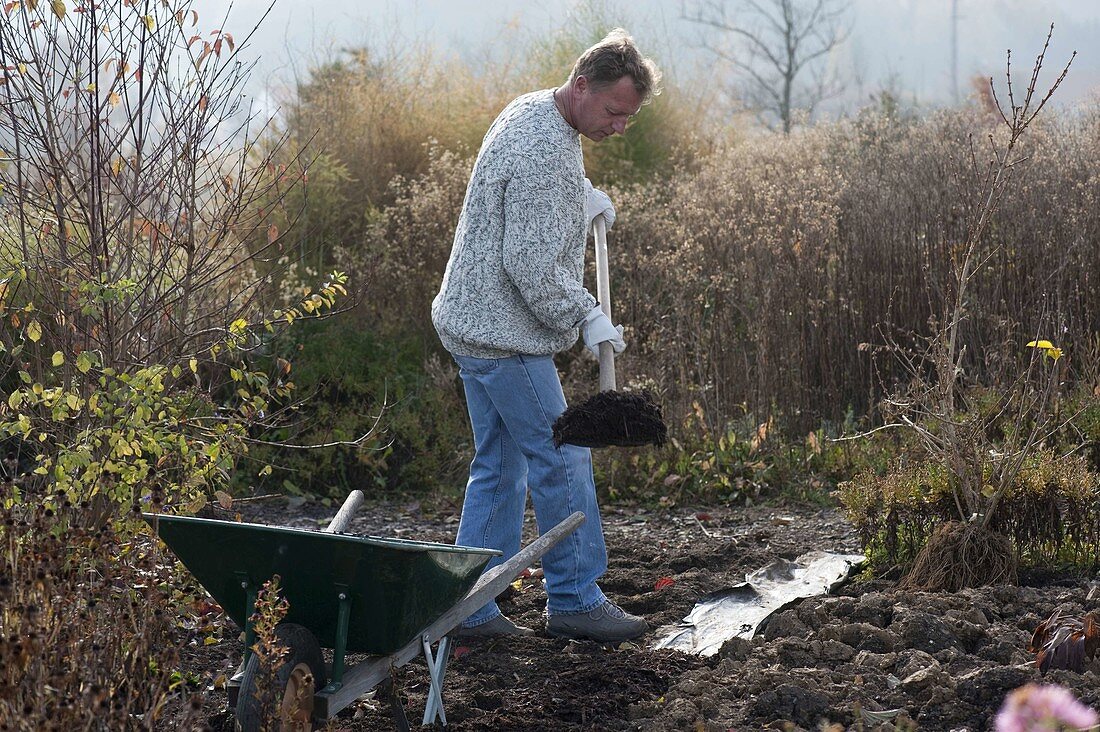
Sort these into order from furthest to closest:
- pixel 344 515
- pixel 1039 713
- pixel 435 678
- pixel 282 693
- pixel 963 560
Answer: pixel 963 560, pixel 344 515, pixel 435 678, pixel 282 693, pixel 1039 713

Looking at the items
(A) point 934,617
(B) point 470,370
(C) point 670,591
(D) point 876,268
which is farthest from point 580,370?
(A) point 934,617

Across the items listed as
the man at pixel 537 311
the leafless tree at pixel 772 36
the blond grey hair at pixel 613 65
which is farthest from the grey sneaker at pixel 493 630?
the leafless tree at pixel 772 36

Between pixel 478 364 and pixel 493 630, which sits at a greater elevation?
pixel 478 364

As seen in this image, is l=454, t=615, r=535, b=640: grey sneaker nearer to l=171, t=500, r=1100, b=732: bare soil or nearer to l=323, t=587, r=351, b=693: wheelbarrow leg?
l=171, t=500, r=1100, b=732: bare soil

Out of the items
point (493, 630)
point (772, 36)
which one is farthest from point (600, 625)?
point (772, 36)

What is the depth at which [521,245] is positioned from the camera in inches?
131

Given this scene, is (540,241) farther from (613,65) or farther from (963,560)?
(963,560)

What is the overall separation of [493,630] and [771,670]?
105 centimetres

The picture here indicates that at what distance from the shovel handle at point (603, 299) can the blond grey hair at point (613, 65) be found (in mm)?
506

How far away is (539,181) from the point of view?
10.9 ft

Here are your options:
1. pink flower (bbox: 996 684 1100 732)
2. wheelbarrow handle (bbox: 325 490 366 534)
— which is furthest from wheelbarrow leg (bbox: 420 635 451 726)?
pink flower (bbox: 996 684 1100 732)

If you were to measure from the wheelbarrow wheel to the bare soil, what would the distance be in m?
0.22

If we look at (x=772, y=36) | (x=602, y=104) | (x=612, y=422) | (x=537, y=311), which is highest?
(x=772, y=36)

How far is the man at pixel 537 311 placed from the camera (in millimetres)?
3348
